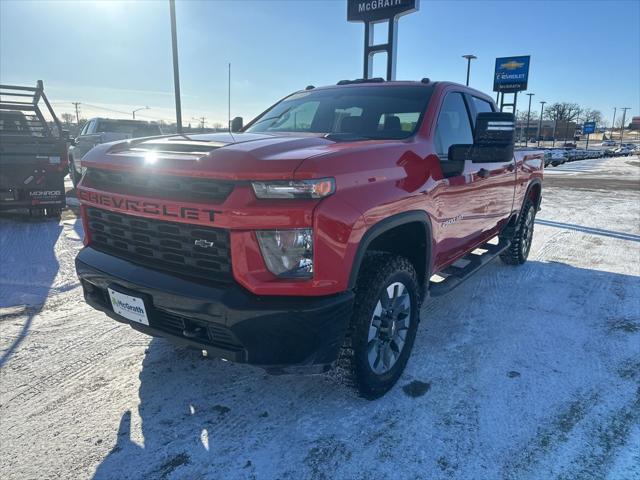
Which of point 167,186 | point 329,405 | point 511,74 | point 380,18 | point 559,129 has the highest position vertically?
point 511,74

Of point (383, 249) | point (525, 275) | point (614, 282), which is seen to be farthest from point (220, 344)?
point (614, 282)

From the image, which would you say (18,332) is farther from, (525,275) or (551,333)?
(525,275)

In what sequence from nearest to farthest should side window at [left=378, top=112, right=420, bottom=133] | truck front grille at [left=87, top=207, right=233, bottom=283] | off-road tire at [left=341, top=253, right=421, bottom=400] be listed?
1. truck front grille at [left=87, top=207, right=233, bottom=283]
2. off-road tire at [left=341, top=253, right=421, bottom=400]
3. side window at [left=378, top=112, right=420, bottom=133]

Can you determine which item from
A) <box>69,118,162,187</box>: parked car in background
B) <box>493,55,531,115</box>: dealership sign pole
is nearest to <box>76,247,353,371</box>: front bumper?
<box>69,118,162,187</box>: parked car in background

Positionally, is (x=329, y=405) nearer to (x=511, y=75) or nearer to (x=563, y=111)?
(x=511, y=75)

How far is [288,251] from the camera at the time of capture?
7.01ft

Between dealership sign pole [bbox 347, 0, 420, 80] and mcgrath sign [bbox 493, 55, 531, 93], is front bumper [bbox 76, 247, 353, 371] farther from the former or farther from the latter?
mcgrath sign [bbox 493, 55, 531, 93]

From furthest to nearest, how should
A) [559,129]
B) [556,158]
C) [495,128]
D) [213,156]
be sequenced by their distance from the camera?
[559,129], [556,158], [495,128], [213,156]

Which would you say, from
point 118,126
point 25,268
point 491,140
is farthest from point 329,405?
point 118,126

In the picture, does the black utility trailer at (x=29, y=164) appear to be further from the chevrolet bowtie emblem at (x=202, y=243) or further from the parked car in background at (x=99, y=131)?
the chevrolet bowtie emblem at (x=202, y=243)

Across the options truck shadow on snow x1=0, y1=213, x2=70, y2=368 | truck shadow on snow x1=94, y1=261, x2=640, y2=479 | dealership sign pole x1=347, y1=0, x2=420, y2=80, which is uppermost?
dealership sign pole x1=347, y1=0, x2=420, y2=80

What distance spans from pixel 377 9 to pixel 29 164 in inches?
352

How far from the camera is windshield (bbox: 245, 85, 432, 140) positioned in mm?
3244

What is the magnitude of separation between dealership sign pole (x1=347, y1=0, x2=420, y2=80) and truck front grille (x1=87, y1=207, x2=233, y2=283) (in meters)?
10.3
